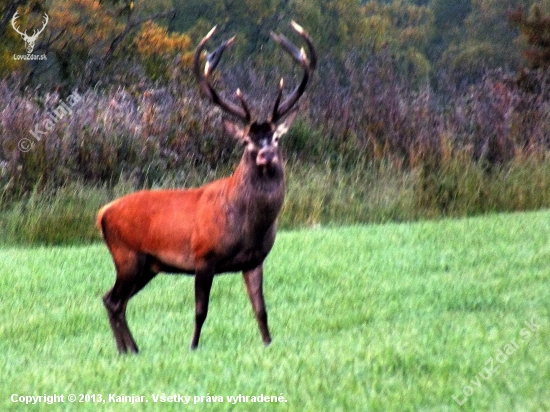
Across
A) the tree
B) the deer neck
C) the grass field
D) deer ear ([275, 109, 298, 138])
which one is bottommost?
the tree

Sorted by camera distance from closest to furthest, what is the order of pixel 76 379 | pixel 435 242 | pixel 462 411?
pixel 462 411, pixel 76 379, pixel 435 242

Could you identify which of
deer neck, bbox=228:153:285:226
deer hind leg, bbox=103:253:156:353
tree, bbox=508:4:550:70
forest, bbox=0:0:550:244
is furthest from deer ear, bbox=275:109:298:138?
tree, bbox=508:4:550:70

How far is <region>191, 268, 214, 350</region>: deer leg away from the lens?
7.72 metres

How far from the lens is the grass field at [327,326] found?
6430 millimetres

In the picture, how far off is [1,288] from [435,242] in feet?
15.8

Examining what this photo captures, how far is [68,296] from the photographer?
10.8 meters

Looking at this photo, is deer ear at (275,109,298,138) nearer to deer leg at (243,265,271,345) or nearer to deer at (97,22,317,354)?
deer at (97,22,317,354)

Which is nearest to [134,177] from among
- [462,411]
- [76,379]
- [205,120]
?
[205,120]

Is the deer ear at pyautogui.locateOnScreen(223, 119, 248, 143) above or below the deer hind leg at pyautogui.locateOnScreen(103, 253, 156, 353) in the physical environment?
above

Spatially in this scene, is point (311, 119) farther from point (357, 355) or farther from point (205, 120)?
point (357, 355)

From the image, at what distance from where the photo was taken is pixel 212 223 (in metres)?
7.75

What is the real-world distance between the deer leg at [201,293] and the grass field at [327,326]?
13cm

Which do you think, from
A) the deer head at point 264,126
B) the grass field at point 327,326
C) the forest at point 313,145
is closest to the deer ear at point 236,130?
the deer head at point 264,126

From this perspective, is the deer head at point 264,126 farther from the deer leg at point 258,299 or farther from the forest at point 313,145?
the forest at point 313,145
